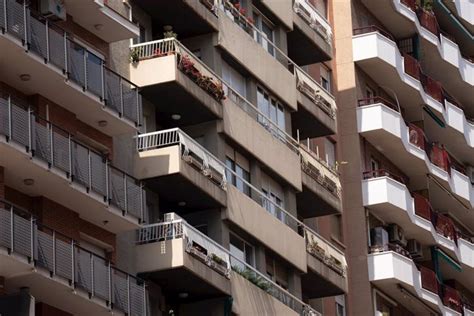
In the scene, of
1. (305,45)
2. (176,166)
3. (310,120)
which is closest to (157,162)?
(176,166)

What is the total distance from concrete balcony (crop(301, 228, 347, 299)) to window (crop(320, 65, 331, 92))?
30.7 feet

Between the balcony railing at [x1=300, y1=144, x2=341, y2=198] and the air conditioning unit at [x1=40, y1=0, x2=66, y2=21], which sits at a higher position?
the balcony railing at [x1=300, y1=144, x2=341, y2=198]

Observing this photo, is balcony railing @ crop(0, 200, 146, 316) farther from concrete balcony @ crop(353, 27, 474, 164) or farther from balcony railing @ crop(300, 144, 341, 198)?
concrete balcony @ crop(353, 27, 474, 164)

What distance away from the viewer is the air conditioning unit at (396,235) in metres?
66.1

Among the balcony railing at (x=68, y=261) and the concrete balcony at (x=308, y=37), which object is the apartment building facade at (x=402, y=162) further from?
the balcony railing at (x=68, y=261)

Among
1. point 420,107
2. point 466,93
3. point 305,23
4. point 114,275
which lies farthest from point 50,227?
point 466,93

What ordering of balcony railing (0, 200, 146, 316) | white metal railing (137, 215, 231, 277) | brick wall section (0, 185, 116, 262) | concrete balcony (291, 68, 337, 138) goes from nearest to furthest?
1. balcony railing (0, 200, 146, 316)
2. brick wall section (0, 185, 116, 262)
3. white metal railing (137, 215, 231, 277)
4. concrete balcony (291, 68, 337, 138)

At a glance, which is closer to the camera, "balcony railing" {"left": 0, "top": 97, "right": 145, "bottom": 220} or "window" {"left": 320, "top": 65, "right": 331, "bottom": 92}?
"balcony railing" {"left": 0, "top": 97, "right": 145, "bottom": 220}

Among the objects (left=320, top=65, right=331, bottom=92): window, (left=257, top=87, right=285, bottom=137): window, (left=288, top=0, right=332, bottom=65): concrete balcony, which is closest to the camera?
(left=257, top=87, right=285, bottom=137): window

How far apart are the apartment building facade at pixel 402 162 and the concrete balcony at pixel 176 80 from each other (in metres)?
15.8

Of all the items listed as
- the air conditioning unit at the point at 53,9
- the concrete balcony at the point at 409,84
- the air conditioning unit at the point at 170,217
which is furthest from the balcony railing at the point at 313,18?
the air conditioning unit at the point at 53,9

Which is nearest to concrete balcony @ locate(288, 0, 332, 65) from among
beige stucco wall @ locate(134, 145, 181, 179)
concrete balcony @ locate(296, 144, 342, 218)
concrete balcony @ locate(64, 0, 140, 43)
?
concrete balcony @ locate(296, 144, 342, 218)

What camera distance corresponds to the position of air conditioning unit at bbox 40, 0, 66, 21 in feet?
142

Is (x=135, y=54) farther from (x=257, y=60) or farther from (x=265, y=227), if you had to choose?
(x=265, y=227)
